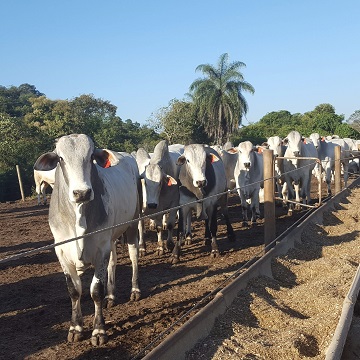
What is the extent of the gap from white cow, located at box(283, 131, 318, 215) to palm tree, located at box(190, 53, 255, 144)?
83.0 ft

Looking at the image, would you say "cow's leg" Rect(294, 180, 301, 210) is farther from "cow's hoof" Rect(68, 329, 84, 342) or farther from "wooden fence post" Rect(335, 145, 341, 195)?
"cow's hoof" Rect(68, 329, 84, 342)


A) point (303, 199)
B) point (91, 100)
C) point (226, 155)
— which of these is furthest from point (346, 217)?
point (91, 100)

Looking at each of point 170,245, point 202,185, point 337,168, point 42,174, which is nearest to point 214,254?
point 170,245

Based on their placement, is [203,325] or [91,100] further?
[91,100]

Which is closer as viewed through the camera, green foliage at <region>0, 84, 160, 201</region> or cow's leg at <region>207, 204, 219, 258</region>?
cow's leg at <region>207, 204, 219, 258</region>

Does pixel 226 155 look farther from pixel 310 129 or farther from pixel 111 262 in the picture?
pixel 310 129

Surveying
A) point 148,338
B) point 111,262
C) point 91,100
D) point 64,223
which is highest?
point 91,100

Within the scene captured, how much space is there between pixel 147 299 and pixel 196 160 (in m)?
3.26

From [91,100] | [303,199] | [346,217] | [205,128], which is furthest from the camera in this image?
[91,100]

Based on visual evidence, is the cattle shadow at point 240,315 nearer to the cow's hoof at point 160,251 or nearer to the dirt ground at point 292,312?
the dirt ground at point 292,312

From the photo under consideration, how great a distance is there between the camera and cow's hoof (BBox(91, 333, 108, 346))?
4.90 metres

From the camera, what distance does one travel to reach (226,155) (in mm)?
14703

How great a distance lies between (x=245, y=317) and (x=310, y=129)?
3900 cm

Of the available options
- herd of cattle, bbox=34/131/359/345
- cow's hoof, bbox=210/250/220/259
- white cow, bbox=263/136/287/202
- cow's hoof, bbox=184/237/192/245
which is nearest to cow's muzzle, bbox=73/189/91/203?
herd of cattle, bbox=34/131/359/345
